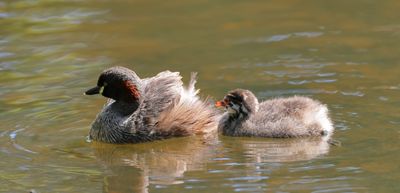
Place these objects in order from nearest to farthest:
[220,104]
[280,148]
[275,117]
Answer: [280,148], [275,117], [220,104]

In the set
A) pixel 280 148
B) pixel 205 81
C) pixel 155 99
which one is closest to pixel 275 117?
pixel 280 148

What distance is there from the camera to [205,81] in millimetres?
12336

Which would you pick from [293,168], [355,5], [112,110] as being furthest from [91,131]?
[355,5]

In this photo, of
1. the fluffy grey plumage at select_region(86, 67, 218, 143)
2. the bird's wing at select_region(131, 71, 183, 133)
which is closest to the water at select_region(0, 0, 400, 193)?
the fluffy grey plumage at select_region(86, 67, 218, 143)

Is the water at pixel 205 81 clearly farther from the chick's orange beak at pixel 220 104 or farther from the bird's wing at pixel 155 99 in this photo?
the chick's orange beak at pixel 220 104

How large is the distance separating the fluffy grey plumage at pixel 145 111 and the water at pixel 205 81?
149mm

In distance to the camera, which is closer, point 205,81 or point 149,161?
point 149,161

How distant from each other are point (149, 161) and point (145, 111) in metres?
0.93

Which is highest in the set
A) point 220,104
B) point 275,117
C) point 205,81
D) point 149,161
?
point 205,81

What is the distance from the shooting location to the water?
920cm

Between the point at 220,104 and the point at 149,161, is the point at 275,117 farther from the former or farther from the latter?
the point at 149,161

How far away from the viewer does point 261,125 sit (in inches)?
413

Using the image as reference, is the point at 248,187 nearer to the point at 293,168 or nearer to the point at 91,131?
the point at 293,168

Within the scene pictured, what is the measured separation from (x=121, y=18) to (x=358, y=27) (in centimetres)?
387
